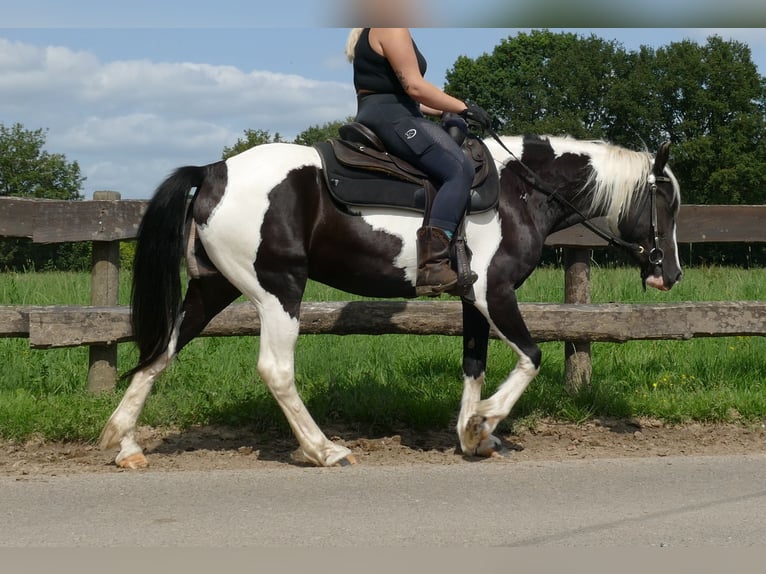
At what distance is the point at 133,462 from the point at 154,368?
59cm

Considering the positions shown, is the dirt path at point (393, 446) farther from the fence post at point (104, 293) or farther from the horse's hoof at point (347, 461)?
the fence post at point (104, 293)

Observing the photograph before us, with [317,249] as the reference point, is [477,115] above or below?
above

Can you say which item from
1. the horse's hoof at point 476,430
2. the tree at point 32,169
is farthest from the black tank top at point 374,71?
the tree at point 32,169

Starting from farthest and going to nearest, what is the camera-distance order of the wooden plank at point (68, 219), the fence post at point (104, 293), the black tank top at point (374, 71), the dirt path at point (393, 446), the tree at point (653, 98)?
the tree at point (653, 98) → the fence post at point (104, 293) → the wooden plank at point (68, 219) → the dirt path at point (393, 446) → the black tank top at point (374, 71)

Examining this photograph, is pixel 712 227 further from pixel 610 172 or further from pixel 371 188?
pixel 371 188

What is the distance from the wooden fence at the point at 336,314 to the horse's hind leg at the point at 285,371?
118 centimetres

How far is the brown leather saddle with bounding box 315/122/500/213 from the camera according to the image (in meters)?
5.10

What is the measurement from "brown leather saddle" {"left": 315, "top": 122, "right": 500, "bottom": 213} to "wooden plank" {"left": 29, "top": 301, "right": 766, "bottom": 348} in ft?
4.29

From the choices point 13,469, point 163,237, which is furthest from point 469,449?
point 13,469

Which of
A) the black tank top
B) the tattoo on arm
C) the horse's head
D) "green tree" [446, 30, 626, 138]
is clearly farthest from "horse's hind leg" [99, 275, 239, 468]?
"green tree" [446, 30, 626, 138]

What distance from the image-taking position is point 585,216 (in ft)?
19.1

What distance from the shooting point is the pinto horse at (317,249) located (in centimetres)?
503

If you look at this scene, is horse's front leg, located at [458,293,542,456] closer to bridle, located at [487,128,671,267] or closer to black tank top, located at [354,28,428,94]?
bridle, located at [487,128,671,267]

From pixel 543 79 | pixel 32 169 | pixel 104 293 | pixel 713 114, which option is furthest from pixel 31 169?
pixel 104 293
